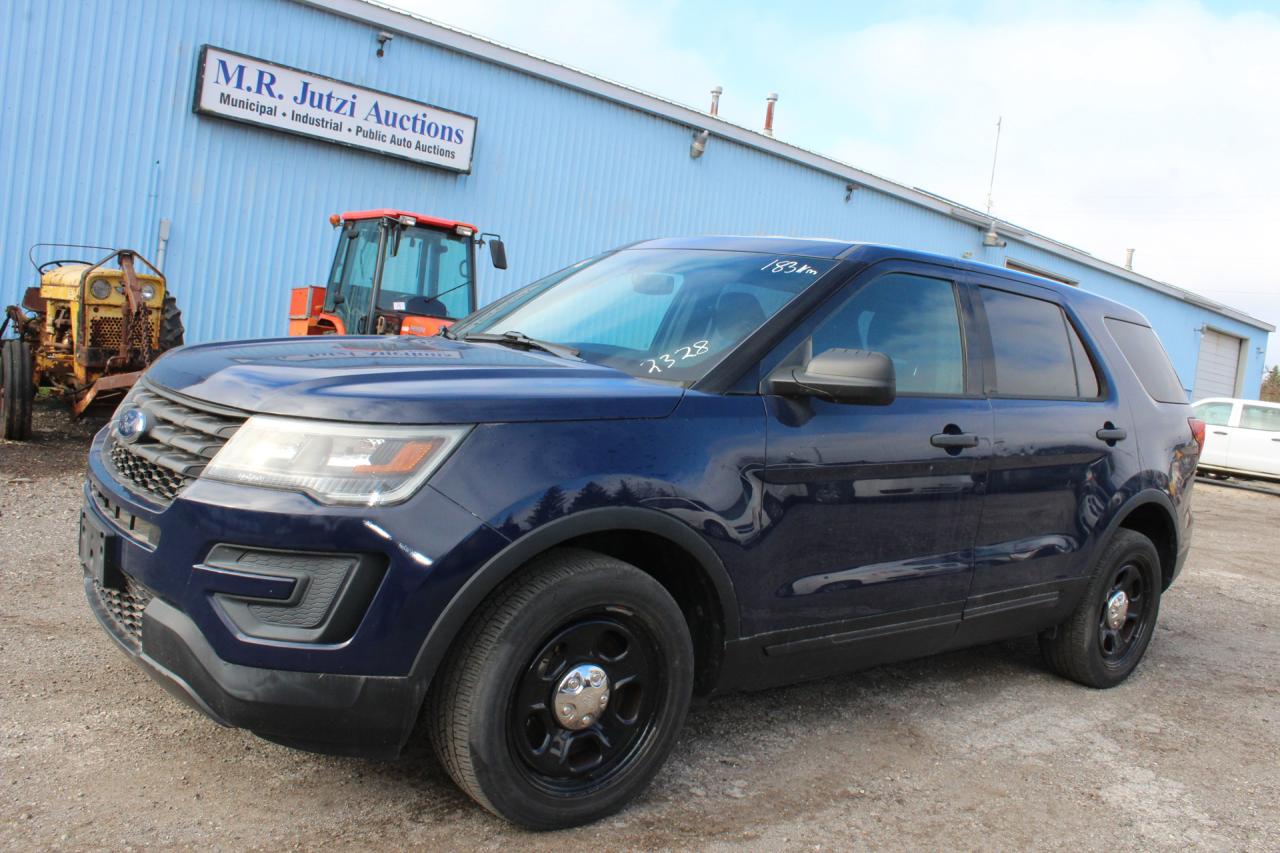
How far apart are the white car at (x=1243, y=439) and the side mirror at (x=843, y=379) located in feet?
55.8

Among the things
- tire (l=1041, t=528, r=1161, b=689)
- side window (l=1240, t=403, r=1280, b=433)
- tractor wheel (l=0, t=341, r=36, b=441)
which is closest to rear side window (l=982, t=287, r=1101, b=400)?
tire (l=1041, t=528, r=1161, b=689)

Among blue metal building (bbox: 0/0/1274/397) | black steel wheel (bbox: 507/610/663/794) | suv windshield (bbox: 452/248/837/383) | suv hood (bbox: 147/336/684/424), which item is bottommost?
black steel wheel (bbox: 507/610/663/794)

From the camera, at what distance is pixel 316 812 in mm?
2771

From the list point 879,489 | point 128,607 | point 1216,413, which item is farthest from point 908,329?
point 1216,413

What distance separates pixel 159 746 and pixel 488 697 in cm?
119

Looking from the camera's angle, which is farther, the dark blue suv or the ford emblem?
the ford emblem

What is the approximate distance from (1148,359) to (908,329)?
1.97m

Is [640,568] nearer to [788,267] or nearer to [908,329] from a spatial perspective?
[788,267]

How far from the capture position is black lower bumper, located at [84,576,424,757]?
2.45 metres

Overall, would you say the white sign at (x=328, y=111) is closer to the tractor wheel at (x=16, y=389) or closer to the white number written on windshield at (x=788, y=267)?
the tractor wheel at (x=16, y=389)

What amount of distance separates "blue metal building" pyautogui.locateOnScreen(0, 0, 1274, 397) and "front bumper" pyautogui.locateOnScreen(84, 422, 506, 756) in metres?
11.1

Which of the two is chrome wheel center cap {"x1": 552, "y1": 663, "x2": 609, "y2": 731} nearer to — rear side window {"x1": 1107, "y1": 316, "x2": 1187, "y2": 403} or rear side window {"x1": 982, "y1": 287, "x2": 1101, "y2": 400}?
rear side window {"x1": 982, "y1": 287, "x2": 1101, "y2": 400}

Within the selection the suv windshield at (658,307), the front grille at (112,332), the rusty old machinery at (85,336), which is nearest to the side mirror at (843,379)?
the suv windshield at (658,307)

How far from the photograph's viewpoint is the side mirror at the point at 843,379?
308 cm
